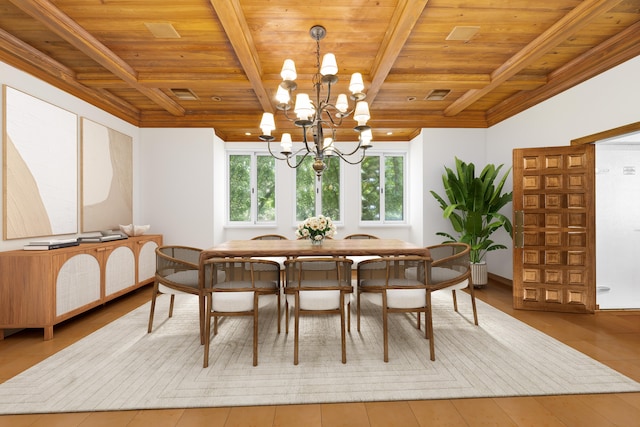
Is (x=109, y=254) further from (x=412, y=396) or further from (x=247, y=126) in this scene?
(x=412, y=396)

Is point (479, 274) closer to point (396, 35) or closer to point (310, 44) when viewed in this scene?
point (396, 35)

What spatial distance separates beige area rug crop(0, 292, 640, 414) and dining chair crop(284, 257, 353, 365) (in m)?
0.28

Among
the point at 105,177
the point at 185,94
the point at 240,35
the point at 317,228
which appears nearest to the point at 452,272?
the point at 317,228

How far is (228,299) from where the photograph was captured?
7.72 feet

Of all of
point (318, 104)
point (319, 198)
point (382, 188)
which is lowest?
point (319, 198)

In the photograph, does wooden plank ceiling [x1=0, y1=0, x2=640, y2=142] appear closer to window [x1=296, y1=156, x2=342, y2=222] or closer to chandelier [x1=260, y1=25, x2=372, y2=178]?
chandelier [x1=260, y1=25, x2=372, y2=178]

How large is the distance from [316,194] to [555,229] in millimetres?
3848

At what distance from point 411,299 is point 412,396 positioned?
26.9 inches

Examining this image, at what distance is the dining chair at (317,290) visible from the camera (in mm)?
2332

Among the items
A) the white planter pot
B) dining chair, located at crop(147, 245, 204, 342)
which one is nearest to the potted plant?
the white planter pot

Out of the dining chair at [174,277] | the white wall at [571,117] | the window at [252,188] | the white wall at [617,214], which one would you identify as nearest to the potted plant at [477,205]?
the white wall at [571,117]

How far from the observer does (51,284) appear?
2.85 metres

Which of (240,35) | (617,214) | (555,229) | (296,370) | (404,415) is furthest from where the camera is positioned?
(617,214)

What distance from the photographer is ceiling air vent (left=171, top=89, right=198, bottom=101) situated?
4382 millimetres
